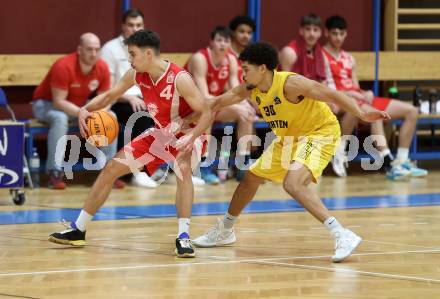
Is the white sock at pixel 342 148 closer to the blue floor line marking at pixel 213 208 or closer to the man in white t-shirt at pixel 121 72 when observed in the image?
the blue floor line marking at pixel 213 208

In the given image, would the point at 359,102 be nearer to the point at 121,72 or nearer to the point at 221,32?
the point at 221,32

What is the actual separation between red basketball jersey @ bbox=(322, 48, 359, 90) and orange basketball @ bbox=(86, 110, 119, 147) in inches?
→ 183

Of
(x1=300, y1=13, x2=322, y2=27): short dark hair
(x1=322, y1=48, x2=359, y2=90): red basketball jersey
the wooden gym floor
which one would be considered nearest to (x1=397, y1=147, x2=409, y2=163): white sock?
(x1=322, y1=48, x2=359, y2=90): red basketball jersey

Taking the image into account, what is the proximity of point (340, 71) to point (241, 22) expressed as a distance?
1.35m

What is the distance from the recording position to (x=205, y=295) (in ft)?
18.8

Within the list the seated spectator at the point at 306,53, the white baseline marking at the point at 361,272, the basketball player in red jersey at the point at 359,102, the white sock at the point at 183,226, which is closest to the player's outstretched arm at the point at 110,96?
the white sock at the point at 183,226

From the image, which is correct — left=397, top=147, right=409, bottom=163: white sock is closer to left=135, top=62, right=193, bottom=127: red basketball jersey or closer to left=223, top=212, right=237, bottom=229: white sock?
left=223, top=212, right=237, bottom=229: white sock

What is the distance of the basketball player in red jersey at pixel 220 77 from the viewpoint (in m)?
11.1

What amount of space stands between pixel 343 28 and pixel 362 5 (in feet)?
4.81

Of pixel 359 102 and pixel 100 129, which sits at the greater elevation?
pixel 100 129

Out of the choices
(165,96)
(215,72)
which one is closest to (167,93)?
(165,96)

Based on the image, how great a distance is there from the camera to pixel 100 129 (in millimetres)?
7566

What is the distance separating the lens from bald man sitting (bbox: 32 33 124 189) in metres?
10.4

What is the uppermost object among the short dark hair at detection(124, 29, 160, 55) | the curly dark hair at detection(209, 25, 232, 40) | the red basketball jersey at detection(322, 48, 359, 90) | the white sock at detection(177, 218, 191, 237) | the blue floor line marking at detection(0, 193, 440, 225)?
the short dark hair at detection(124, 29, 160, 55)
